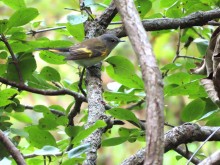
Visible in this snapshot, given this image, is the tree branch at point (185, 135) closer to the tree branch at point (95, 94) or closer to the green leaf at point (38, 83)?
the tree branch at point (95, 94)

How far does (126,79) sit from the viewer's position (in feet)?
3.55

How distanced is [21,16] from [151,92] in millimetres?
545

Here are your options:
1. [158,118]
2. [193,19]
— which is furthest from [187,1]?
[158,118]

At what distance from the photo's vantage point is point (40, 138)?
0.98 metres

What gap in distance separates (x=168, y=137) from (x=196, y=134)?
2.7 inches

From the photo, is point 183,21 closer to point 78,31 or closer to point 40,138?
point 78,31

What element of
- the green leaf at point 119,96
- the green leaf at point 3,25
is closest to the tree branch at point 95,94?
the green leaf at point 119,96

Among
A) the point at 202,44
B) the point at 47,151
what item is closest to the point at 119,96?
the point at 47,151

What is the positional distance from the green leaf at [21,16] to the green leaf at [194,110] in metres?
0.39

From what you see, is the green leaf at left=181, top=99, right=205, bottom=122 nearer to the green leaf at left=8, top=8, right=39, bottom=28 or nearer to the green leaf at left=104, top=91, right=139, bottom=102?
the green leaf at left=104, top=91, right=139, bottom=102

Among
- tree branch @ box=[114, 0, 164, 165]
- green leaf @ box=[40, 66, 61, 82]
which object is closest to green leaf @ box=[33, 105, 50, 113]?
green leaf @ box=[40, 66, 61, 82]

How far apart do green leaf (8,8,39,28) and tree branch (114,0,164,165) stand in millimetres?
441

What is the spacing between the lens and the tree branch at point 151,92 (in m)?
0.57

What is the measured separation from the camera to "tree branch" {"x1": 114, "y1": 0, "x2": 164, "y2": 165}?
57cm
